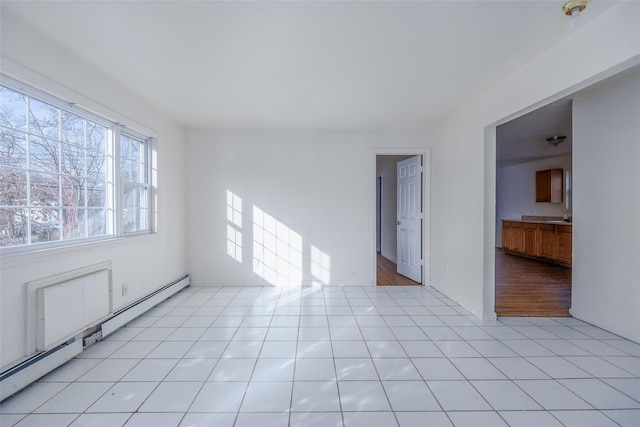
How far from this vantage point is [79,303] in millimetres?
2219

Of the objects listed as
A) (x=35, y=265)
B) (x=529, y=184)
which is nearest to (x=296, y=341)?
(x=35, y=265)

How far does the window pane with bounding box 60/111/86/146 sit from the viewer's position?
2287 millimetres

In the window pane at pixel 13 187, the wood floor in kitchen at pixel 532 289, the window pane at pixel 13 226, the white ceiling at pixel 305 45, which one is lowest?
the wood floor in kitchen at pixel 532 289

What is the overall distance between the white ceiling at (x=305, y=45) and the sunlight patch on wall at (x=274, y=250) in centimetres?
183

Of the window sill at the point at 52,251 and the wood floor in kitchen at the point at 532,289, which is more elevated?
the window sill at the point at 52,251

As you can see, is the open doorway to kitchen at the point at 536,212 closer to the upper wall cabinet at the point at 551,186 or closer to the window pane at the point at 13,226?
the upper wall cabinet at the point at 551,186

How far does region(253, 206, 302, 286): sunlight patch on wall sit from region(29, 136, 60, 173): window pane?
2381mm

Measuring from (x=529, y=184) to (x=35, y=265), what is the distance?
9.78 metres

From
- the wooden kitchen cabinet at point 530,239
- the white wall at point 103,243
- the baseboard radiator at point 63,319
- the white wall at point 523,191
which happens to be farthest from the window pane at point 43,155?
the white wall at point 523,191

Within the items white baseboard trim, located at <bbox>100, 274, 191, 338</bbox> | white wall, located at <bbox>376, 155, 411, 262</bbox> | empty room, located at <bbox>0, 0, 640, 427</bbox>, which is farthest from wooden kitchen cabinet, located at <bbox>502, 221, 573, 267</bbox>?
white baseboard trim, located at <bbox>100, 274, 191, 338</bbox>

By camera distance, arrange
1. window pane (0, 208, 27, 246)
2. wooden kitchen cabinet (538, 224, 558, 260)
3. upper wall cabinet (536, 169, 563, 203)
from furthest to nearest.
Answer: upper wall cabinet (536, 169, 563, 203)
wooden kitchen cabinet (538, 224, 558, 260)
window pane (0, 208, 27, 246)

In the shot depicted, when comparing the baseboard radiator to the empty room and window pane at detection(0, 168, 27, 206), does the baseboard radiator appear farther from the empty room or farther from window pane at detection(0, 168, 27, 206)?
window pane at detection(0, 168, 27, 206)

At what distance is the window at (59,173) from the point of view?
6.14ft

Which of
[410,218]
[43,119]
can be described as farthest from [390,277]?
[43,119]
